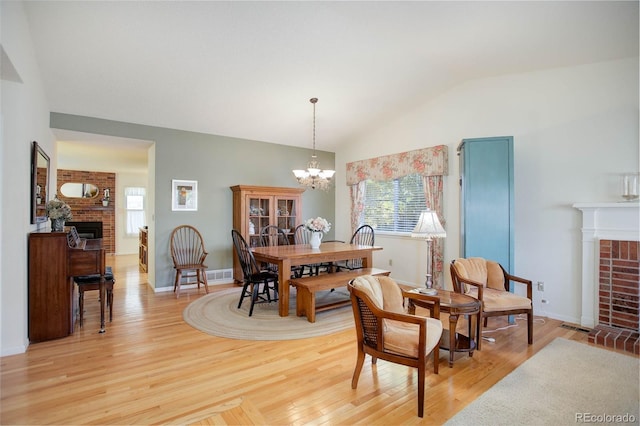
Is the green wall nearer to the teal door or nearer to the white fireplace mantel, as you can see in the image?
the teal door

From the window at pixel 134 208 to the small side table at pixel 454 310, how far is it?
9224 millimetres

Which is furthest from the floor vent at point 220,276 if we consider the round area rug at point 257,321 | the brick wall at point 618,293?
the brick wall at point 618,293

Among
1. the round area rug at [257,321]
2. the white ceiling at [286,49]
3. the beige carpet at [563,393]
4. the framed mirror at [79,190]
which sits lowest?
the beige carpet at [563,393]

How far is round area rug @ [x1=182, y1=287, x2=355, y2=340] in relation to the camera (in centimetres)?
327

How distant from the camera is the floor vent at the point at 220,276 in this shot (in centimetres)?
546

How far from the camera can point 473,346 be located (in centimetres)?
275

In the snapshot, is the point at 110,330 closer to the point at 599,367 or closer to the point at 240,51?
Answer: the point at 240,51

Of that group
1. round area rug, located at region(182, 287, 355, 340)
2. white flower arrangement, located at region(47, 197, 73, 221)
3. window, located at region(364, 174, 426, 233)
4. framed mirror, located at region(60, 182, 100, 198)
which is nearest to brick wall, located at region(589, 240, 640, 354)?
window, located at region(364, 174, 426, 233)

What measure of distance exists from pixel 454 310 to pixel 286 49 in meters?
3.14

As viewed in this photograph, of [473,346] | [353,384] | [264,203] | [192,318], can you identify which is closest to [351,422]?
[353,384]

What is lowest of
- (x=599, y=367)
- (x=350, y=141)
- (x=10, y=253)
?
(x=599, y=367)

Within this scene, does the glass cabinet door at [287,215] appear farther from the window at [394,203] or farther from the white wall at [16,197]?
the white wall at [16,197]

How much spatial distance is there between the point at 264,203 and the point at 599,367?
15.5 ft

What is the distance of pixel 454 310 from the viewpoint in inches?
102
